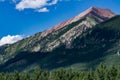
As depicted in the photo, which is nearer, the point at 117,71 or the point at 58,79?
the point at 117,71

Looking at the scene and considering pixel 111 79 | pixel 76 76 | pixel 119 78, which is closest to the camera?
pixel 119 78

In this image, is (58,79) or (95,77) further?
(58,79)

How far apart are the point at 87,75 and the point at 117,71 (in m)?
16.8

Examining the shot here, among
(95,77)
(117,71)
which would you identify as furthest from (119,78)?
(95,77)

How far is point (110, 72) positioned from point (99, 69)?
6.07 m

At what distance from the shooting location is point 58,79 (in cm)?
19875

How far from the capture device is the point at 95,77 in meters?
178

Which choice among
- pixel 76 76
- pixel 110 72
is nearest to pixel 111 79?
pixel 110 72

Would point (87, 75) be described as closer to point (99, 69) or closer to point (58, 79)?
point (99, 69)

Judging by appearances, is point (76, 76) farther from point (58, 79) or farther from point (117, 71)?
point (117, 71)

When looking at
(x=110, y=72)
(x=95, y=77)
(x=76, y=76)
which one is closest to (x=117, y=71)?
(x=110, y=72)

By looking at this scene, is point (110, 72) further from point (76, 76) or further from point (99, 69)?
point (76, 76)

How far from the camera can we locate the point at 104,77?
169250 millimetres

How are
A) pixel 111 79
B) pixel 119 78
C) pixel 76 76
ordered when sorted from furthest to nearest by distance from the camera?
1. pixel 76 76
2. pixel 111 79
3. pixel 119 78
